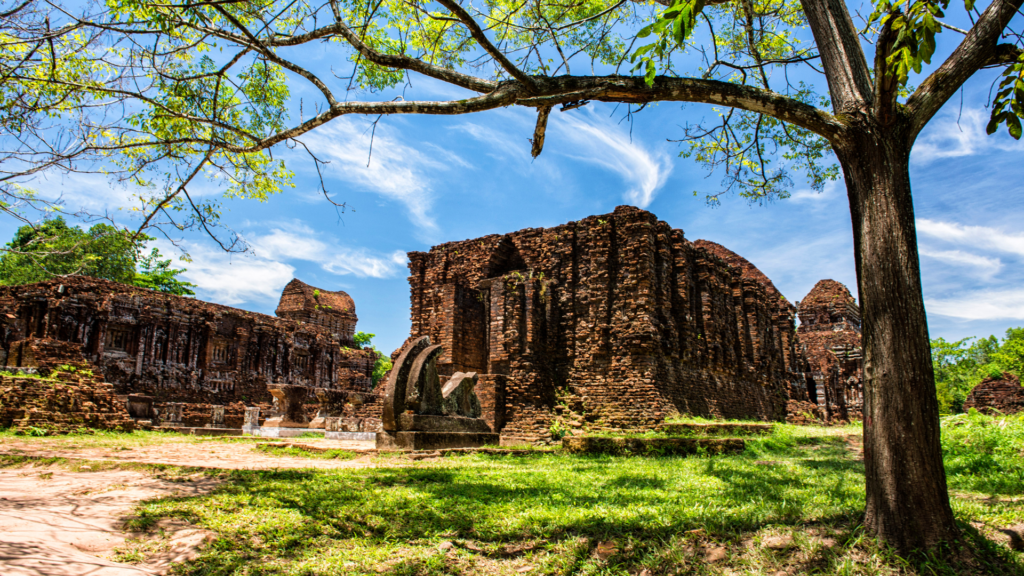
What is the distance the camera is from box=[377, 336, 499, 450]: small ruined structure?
942cm

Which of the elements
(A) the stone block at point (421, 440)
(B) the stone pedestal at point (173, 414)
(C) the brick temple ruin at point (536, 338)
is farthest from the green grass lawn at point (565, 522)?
(B) the stone pedestal at point (173, 414)

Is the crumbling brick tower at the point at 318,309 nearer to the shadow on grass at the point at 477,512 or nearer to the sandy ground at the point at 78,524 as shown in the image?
the sandy ground at the point at 78,524

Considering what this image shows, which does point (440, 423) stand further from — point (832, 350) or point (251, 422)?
point (832, 350)

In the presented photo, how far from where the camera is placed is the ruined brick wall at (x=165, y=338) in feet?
72.0

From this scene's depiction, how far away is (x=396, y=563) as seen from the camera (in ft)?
10.5

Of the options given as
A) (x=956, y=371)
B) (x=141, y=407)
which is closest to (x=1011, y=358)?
(x=956, y=371)

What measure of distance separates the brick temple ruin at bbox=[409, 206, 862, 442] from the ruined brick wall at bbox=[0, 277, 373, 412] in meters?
10.2

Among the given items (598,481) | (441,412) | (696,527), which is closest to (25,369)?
(441,412)

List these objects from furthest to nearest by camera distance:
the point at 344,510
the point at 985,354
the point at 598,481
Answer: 1. the point at 985,354
2. the point at 598,481
3. the point at 344,510

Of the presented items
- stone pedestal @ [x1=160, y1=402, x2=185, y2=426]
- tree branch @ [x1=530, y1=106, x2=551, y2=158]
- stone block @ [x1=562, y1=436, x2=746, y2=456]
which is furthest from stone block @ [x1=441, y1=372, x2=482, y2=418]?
stone pedestal @ [x1=160, y1=402, x2=185, y2=426]

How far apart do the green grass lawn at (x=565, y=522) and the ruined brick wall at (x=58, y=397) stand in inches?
374

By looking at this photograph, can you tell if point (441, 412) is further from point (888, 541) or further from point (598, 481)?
point (888, 541)

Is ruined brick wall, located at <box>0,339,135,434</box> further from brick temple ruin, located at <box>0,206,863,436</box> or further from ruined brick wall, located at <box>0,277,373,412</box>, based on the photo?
ruined brick wall, located at <box>0,277,373,412</box>

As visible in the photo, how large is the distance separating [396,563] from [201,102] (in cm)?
544
